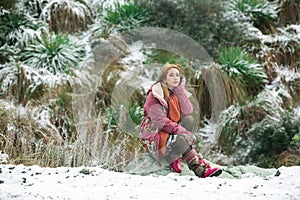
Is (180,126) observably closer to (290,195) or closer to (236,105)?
(290,195)

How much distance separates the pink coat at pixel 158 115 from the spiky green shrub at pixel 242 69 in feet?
11.3

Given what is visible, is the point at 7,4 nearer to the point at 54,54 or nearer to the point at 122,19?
the point at 54,54

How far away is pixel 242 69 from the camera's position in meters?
8.16

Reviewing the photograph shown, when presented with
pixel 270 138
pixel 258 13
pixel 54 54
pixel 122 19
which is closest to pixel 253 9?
pixel 258 13

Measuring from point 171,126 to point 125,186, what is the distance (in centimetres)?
95

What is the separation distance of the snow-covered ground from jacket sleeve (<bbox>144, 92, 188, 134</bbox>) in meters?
0.62

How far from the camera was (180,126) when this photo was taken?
460 centimetres

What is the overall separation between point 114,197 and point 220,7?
20.1 feet

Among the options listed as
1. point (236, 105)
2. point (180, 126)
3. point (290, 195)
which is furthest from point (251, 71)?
point (290, 195)

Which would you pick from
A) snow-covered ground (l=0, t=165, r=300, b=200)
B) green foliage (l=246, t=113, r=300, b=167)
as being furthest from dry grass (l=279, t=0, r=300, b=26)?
snow-covered ground (l=0, t=165, r=300, b=200)

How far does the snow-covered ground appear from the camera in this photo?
11.5 ft

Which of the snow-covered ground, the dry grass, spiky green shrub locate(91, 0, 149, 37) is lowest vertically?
the snow-covered ground

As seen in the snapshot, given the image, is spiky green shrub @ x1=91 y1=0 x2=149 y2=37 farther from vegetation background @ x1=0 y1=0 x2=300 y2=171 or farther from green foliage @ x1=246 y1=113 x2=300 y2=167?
green foliage @ x1=246 y1=113 x2=300 y2=167

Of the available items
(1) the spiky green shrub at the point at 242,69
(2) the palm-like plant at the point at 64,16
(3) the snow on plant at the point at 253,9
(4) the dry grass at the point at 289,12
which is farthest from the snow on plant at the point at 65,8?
(4) the dry grass at the point at 289,12
